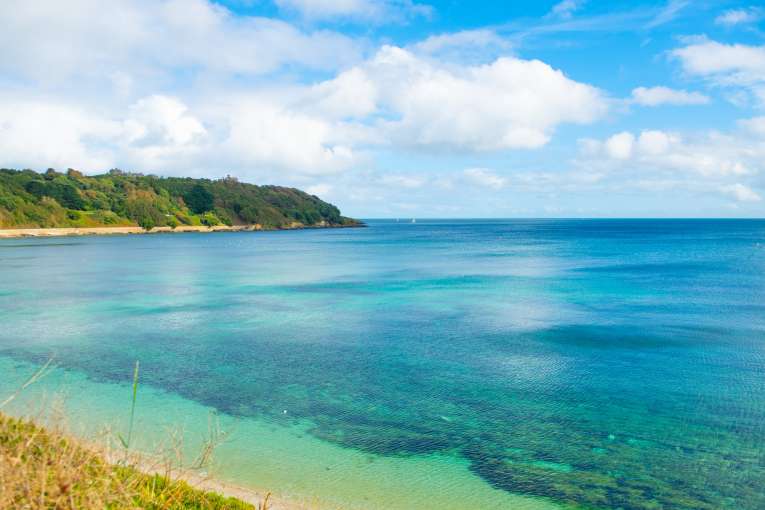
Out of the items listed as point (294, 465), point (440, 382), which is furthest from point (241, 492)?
point (440, 382)

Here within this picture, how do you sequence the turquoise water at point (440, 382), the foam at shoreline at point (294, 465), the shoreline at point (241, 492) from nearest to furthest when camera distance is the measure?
the shoreline at point (241, 492)
the foam at shoreline at point (294, 465)
the turquoise water at point (440, 382)

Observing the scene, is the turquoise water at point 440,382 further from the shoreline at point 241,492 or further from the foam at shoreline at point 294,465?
the shoreline at point 241,492

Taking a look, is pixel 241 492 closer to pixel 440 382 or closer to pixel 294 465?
pixel 294 465

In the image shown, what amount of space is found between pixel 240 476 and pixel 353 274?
4556 cm

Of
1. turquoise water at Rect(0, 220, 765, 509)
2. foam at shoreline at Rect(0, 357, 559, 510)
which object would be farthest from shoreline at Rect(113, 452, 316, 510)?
turquoise water at Rect(0, 220, 765, 509)

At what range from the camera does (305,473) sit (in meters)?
13.8

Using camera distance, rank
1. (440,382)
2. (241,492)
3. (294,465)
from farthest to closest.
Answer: (440,382) < (294,465) < (241,492)

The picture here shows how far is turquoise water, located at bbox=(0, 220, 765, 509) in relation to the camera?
13.5 m

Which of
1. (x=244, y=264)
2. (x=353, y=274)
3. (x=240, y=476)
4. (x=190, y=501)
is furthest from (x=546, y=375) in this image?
(x=244, y=264)

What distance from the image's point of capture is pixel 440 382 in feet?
68.7

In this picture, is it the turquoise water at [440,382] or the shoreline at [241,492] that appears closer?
the shoreline at [241,492]

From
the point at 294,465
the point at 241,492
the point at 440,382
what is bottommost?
the point at 294,465

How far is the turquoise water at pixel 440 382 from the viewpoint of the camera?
1348 cm

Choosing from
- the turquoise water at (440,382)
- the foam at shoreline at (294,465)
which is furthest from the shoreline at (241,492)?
the turquoise water at (440,382)
